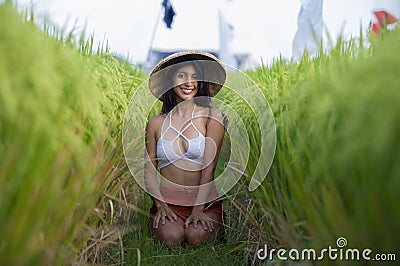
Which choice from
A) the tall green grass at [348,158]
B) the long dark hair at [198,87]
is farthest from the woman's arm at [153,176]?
the tall green grass at [348,158]

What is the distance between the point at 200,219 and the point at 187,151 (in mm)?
303

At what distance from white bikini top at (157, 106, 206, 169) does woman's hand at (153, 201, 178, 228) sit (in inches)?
7.6

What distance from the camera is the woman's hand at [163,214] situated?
7.03ft

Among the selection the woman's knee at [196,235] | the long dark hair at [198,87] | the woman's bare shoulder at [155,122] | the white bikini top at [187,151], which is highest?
the long dark hair at [198,87]

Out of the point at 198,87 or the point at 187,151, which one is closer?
the point at 187,151

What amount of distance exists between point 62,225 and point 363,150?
Result: 73cm

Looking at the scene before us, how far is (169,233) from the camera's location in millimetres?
2127

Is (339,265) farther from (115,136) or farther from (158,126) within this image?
(158,126)

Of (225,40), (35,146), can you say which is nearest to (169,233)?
(35,146)

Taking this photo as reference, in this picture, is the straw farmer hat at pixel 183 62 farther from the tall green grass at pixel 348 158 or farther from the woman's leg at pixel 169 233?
the tall green grass at pixel 348 158

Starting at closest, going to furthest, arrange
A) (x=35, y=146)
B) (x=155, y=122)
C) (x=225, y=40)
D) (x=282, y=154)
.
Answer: (x=35, y=146) → (x=282, y=154) → (x=155, y=122) → (x=225, y=40)

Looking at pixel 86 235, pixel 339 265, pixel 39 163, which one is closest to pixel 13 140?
pixel 39 163

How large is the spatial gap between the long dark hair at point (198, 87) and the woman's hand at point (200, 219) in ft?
1.60

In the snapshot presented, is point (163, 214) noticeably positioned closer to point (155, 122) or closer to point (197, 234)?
point (197, 234)
